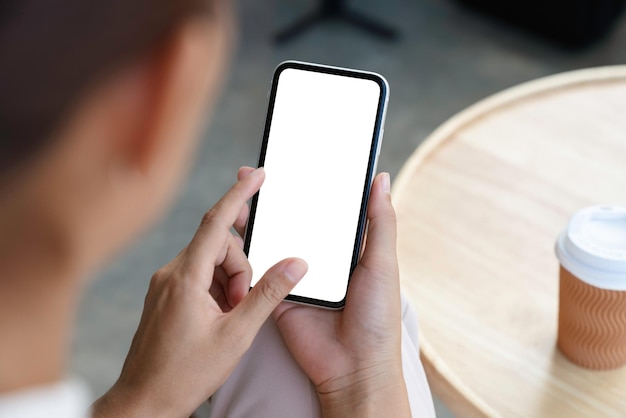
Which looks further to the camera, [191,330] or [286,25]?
[286,25]

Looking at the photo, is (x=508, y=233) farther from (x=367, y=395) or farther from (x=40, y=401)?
(x=40, y=401)

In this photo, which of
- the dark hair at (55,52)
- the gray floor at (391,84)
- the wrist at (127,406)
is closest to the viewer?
the dark hair at (55,52)

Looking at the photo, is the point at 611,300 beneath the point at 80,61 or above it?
beneath

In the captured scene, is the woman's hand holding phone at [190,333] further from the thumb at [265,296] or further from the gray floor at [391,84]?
the gray floor at [391,84]

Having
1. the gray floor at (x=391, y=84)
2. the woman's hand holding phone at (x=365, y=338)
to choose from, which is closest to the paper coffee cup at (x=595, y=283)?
the woman's hand holding phone at (x=365, y=338)

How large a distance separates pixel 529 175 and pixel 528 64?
1312 mm

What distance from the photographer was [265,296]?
63cm

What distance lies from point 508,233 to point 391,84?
1.30 metres

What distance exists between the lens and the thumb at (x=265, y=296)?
24.8 inches

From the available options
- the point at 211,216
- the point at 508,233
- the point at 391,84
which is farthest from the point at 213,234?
the point at 391,84

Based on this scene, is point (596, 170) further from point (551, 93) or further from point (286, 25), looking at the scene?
point (286, 25)

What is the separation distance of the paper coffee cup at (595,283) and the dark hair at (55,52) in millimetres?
574

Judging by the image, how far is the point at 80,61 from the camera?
0.61 feet

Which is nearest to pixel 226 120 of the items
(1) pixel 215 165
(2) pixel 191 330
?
(1) pixel 215 165
